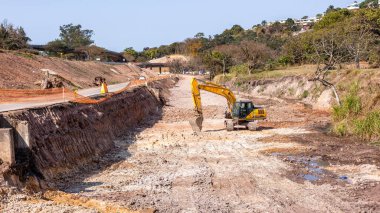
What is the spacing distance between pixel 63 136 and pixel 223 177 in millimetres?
6658

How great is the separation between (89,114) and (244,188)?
11.5m

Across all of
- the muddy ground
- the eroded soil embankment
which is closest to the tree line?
the muddy ground

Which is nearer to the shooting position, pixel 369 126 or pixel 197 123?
pixel 369 126

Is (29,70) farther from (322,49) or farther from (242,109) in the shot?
(322,49)

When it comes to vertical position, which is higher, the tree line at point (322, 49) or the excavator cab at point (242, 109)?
the tree line at point (322, 49)

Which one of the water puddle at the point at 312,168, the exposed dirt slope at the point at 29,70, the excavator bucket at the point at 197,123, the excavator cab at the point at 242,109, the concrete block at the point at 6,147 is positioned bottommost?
the water puddle at the point at 312,168

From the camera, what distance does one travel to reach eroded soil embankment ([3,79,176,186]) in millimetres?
15750

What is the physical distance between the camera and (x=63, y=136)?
19406 mm

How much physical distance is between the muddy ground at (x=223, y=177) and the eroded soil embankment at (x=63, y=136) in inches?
26.9

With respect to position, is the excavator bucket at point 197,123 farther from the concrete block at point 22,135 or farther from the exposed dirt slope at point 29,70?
the exposed dirt slope at point 29,70

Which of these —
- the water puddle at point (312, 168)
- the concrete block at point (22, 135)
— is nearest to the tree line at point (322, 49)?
the water puddle at point (312, 168)

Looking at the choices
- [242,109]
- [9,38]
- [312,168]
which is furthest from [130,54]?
[312,168]

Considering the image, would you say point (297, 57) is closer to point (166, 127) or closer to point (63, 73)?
point (63, 73)

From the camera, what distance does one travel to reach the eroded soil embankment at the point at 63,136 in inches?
620
